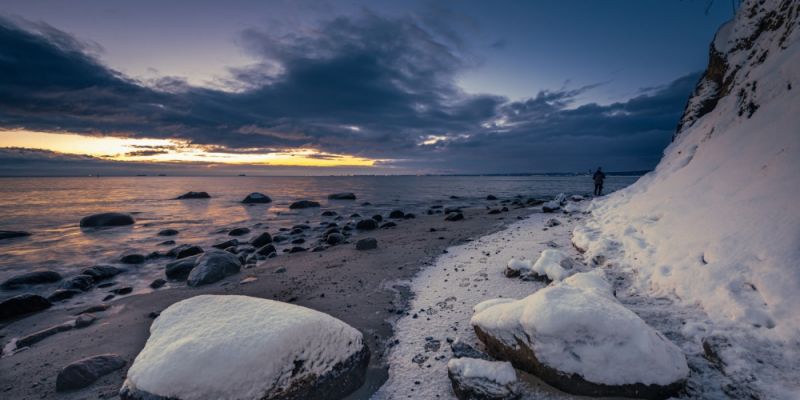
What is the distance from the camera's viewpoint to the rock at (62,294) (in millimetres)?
7262

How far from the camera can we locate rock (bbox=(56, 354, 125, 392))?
3.83m

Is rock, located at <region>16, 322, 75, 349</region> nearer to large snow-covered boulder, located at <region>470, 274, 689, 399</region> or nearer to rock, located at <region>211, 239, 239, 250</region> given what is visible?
rock, located at <region>211, 239, 239, 250</region>

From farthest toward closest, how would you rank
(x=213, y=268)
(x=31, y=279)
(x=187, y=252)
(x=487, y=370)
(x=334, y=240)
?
1. (x=334, y=240)
2. (x=187, y=252)
3. (x=31, y=279)
4. (x=213, y=268)
5. (x=487, y=370)

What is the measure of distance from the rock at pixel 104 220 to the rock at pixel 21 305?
15.4 meters

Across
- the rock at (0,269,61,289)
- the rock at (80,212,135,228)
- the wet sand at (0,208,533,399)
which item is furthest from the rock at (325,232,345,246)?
the rock at (80,212,135,228)

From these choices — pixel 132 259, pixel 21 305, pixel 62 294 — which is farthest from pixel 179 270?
pixel 132 259

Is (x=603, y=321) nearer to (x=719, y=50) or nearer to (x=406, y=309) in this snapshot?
(x=406, y=309)

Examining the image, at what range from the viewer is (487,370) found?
3.02 meters

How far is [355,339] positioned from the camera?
370cm

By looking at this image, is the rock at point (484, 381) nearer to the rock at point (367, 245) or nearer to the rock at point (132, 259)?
the rock at point (367, 245)

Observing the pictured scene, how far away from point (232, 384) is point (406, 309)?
299cm

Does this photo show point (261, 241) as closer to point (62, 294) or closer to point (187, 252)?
point (187, 252)

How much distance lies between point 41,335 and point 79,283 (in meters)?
3.41

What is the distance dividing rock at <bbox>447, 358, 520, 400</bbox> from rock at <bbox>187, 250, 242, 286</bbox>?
7356 millimetres
